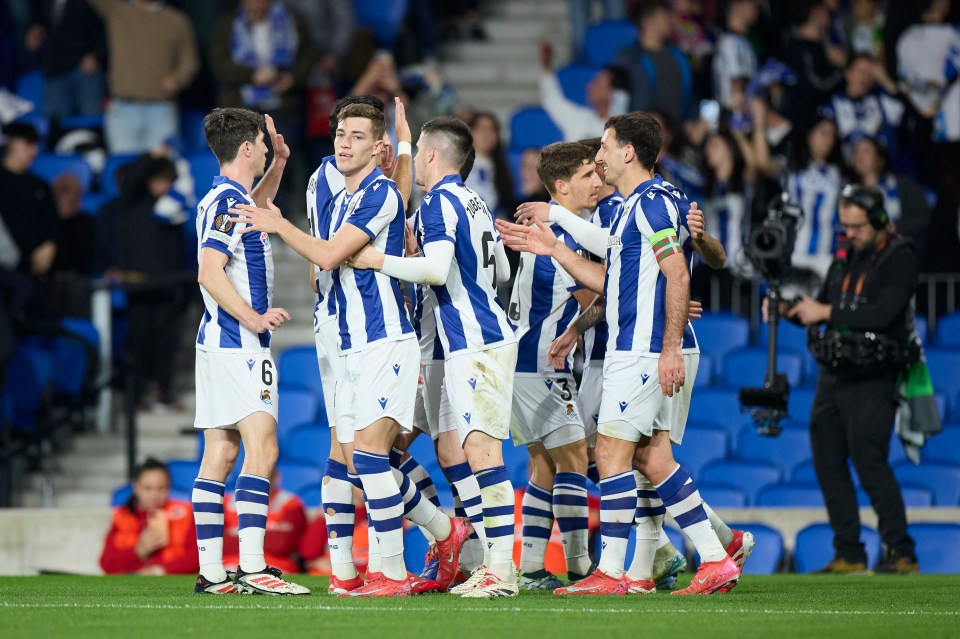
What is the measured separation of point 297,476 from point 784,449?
381 centimetres

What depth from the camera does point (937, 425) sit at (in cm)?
1008

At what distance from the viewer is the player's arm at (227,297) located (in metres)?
7.59

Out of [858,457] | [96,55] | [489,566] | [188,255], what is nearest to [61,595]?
[489,566]

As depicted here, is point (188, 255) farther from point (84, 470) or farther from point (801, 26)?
point (801, 26)

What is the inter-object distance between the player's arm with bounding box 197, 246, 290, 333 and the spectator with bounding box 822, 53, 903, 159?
25.8ft

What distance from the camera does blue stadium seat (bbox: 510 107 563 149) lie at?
49.1 feet

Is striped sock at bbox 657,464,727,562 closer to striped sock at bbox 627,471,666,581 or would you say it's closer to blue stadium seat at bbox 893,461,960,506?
striped sock at bbox 627,471,666,581

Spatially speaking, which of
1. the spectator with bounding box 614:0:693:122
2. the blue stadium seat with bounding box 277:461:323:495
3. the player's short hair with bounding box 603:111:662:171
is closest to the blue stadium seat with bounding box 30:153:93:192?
the blue stadium seat with bounding box 277:461:323:495

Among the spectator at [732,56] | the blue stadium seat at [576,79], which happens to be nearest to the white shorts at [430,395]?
the spectator at [732,56]

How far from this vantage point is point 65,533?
11.2m

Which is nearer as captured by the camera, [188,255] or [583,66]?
[188,255]

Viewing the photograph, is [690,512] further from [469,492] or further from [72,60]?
[72,60]

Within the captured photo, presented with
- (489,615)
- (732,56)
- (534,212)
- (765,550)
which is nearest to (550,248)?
(534,212)

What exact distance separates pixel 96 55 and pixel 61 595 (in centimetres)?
907
